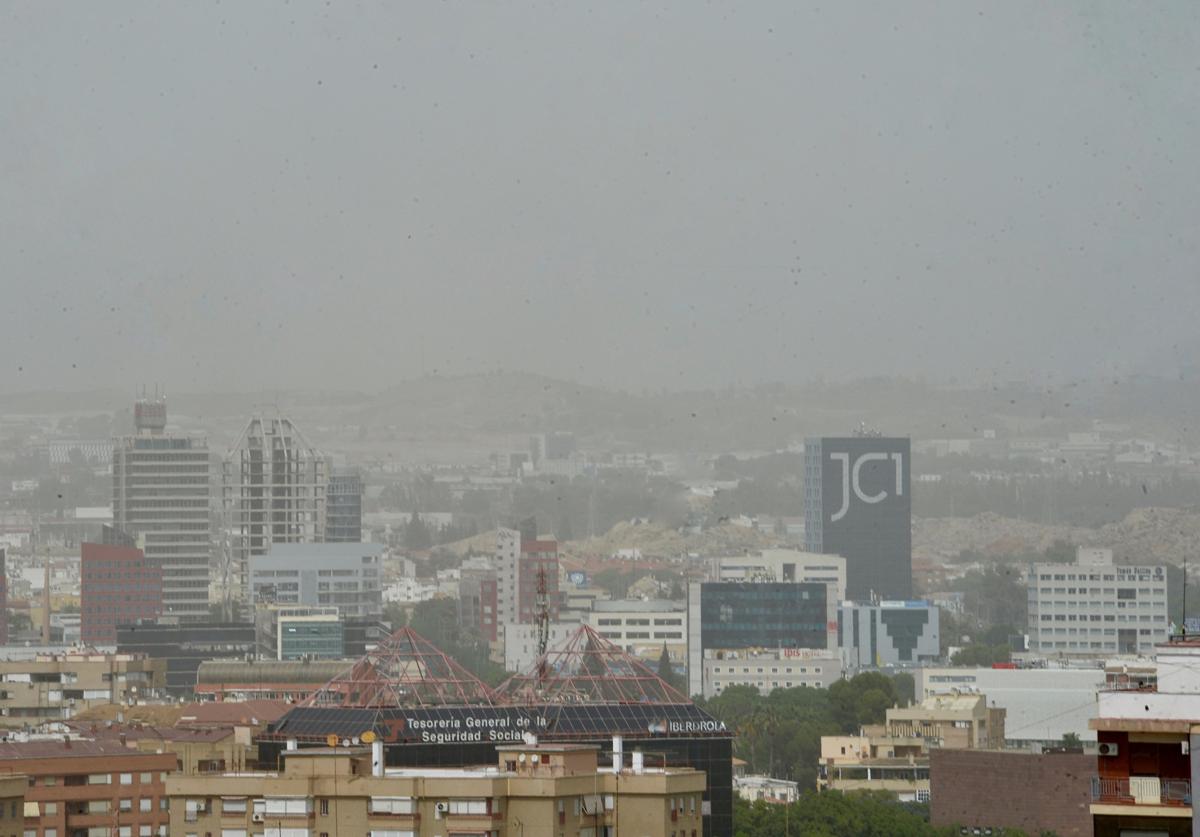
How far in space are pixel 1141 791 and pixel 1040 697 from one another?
79827mm

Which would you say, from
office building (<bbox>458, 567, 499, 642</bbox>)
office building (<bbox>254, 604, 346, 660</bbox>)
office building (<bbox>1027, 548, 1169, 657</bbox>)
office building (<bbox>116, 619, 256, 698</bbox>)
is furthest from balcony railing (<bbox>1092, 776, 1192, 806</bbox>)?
office building (<bbox>458, 567, 499, 642</bbox>)

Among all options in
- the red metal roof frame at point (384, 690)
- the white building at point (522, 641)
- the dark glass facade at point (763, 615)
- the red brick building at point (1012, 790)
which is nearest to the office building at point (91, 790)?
the red metal roof frame at point (384, 690)

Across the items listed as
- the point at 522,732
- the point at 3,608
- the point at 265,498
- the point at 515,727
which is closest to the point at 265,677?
the point at 515,727

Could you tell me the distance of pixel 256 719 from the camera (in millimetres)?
66688

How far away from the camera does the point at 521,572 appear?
176125 millimetres

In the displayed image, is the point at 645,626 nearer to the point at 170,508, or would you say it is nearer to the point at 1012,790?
the point at 170,508

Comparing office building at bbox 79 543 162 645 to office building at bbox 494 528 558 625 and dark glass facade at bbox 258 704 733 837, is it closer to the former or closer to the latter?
office building at bbox 494 528 558 625

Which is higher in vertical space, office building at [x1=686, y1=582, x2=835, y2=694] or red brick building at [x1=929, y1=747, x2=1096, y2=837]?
office building at [x1=686, y1=582, x2=835, y2=694]

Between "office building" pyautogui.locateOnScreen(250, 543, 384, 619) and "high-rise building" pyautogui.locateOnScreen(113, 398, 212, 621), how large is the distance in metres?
3.71

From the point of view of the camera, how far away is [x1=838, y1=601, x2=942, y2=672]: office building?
5989 inches

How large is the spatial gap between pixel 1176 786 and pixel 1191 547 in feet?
549

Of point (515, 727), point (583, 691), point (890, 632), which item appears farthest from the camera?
point (890, 632)

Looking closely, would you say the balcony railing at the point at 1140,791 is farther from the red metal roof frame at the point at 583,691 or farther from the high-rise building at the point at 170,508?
the high-rise building at the point at 170,508

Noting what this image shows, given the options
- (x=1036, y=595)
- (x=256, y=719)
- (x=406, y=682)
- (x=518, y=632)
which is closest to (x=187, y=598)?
(x=518, y=632)
